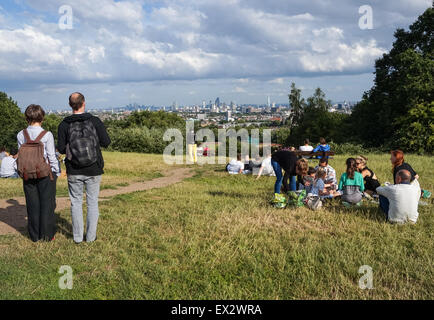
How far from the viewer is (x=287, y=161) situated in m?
9.03

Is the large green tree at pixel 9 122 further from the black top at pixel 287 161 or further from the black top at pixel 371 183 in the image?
the black top at pixel 371 183

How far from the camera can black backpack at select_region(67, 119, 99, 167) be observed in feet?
17.3

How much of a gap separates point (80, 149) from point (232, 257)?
282 centimetres

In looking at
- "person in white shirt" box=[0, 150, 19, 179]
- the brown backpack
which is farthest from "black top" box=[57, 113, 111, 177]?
"person in white shirt" box=[0, 150, 19, 179]

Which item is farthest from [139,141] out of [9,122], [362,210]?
[362,210]

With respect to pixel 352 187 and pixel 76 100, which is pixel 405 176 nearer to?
pixel 352 187

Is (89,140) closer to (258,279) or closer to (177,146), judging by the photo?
(258,279)

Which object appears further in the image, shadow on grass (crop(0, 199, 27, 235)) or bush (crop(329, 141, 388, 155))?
bush (crop(329, 141, 388, 155))

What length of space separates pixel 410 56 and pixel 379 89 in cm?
675

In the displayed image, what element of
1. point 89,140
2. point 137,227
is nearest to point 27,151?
point 89,140

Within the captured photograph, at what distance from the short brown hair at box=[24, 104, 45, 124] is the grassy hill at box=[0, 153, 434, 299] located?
81.6 inches

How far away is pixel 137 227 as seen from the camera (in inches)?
270

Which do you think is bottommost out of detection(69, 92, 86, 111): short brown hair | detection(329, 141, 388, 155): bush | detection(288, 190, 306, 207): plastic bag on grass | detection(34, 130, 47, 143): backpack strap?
detection(329, 141, 388, 155): bush

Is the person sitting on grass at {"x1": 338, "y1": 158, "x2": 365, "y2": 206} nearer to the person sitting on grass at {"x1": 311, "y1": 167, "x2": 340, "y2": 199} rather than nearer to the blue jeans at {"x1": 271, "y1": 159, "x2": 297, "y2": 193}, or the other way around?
the person sitting on grass at {"x1": 311, "y1": 167, "x2": 340, "y2": 199}
